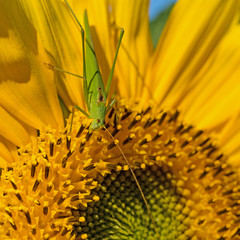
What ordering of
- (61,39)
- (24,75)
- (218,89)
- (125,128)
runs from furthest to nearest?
(218,89) < (125,128) < (61,39) < (24,75)

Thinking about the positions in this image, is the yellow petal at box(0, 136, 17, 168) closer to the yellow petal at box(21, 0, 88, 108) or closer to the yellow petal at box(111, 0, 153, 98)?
the yellow petal at box(21, 0, 88, 108)

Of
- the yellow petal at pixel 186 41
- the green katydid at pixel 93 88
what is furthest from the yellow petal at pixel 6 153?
the yellow petal at pixel 186 41

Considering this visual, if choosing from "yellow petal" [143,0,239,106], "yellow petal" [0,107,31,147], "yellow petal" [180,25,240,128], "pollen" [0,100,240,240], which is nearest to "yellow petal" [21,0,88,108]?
"pollen" [0,100,240,240]

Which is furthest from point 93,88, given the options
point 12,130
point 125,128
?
point 12,130

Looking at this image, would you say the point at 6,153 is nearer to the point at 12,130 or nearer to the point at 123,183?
the point at 12,130

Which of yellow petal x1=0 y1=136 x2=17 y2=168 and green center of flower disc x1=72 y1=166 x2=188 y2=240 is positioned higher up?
yellow petal x1=0 y1=136 x2=17 y2=168

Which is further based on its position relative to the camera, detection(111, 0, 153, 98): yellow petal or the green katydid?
detection(111, 0, 153, 98): yellow petal

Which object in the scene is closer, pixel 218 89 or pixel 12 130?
pixel 12 130
